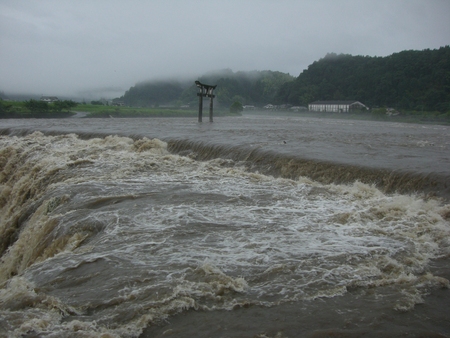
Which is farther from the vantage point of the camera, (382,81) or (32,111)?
(382,81)

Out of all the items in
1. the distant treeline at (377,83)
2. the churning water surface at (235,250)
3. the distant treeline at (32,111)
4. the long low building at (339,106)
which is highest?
the distant treeline at (377,83)

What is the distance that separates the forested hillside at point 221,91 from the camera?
306 ft

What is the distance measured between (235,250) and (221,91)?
91140 millimetres

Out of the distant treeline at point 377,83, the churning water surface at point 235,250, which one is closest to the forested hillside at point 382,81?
the distant treeline at point 377,83

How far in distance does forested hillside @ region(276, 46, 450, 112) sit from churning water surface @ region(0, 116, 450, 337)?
41.1 m

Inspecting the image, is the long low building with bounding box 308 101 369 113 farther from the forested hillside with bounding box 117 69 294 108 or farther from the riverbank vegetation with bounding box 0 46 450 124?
the forested hillside with bounding box 117 69 294 108

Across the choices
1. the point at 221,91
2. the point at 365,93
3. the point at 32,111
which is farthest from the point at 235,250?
the point at 221,91

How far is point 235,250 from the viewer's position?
4766 millimetres

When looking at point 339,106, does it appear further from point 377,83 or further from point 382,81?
point 382,81

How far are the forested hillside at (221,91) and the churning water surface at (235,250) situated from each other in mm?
75713

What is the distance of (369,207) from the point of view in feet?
21.0

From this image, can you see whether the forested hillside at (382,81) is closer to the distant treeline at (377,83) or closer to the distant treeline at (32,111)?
the distant treeline at (377,83)

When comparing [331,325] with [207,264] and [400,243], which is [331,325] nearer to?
[207,264]

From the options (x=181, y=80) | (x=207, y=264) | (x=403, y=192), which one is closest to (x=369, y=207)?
(x=403, y=192)
